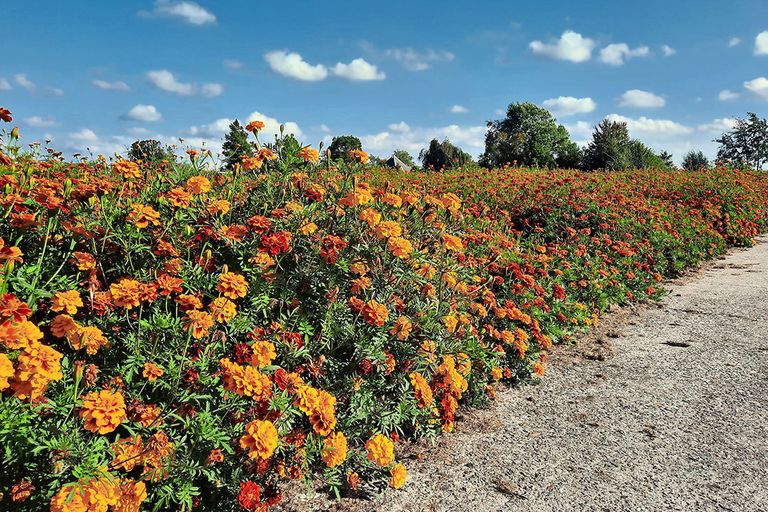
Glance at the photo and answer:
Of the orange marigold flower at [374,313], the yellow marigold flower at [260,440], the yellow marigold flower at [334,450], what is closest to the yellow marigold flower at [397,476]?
the yellow marigold flower at [334,450]

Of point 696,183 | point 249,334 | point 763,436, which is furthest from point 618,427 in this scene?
point 696,183

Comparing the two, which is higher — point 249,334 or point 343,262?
point 343,262

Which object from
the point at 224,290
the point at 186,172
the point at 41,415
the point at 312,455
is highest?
the point at 186,172

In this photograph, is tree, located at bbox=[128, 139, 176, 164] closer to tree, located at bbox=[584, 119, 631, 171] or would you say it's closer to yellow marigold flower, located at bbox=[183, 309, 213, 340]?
yellow marigold flower, located at bbox=[183, 309, 213, 340]

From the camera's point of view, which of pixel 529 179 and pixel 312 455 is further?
pixel 529 179

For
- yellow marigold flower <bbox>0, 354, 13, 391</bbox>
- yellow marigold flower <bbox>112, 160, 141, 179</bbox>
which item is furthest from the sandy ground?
yellow marigold flower <bbox>112, 160, 141, 179</bbox>

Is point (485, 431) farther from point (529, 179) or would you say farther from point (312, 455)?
point (529, 179)

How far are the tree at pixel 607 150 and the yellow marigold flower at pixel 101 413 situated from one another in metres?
29.3

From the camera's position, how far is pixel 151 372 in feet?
7.13

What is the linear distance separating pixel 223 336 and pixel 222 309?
13 cm

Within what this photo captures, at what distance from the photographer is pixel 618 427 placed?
3.63 m

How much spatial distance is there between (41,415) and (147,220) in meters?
0.98

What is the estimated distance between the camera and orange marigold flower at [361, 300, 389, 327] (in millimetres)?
2695

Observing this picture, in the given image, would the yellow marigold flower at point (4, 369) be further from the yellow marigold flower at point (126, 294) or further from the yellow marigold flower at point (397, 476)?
the yellow marigold flower at point (397, 476)
